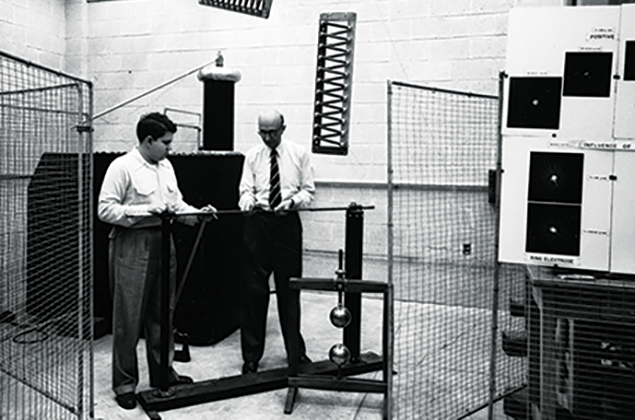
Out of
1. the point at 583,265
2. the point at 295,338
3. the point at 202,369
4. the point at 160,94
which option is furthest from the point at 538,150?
the point at 160,94

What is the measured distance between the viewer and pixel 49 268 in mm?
3586

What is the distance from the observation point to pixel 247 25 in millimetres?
5125

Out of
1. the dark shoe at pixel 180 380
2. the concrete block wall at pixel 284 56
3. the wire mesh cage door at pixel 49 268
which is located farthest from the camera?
the concrete block wall at pixel 284 56

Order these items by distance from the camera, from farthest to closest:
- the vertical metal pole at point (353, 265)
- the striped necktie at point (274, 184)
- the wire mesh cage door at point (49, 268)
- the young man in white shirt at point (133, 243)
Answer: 1. the striped necktie at point (274, 184)
2. the vertical metal pole at point (353, 265)
3. the young man in white shirt at point (133, 243)
4. the wire mesh cage door at point (49, 268)

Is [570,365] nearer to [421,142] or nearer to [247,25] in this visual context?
[421,142]

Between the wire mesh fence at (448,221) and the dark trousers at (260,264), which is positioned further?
the wire mesh fence at (448,221)

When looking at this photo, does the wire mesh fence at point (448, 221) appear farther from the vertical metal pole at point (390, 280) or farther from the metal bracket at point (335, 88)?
the vertical metal pole at point (390, 280)

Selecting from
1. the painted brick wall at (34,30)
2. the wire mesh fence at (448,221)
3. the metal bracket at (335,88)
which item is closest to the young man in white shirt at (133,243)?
the metal bracket at (335,88)

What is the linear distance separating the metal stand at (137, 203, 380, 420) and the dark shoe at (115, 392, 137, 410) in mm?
38

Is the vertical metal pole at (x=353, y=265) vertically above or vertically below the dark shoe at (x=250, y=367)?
above

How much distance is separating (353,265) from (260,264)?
0.55 metres

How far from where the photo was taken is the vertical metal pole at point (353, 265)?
3203 mm

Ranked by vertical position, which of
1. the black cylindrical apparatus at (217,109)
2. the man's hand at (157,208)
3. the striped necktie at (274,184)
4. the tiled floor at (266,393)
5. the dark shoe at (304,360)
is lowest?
the tiled floor at (266,393)

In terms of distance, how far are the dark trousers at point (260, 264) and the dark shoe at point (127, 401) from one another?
694mm
